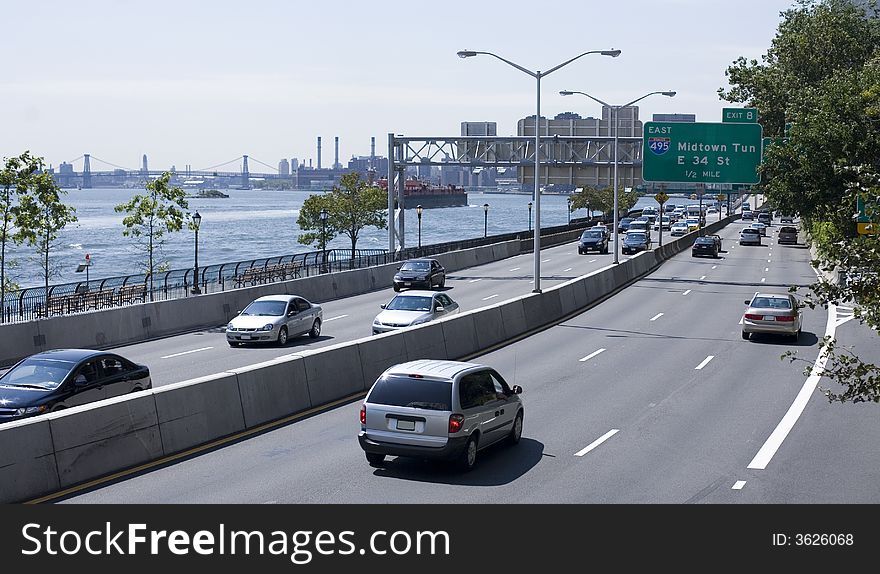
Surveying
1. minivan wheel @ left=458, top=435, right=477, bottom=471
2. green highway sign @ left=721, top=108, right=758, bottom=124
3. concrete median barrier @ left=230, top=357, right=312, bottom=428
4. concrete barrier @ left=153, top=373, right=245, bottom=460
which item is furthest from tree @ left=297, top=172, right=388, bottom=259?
minivan wheel @ left=458, top=435, right=477, bottom=471

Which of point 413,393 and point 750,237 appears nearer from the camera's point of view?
point 413,393

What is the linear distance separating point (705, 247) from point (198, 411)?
2354 inches

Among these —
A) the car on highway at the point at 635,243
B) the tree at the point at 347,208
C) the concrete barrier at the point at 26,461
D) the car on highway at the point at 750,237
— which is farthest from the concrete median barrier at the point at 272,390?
the car on highway at the point at 750,237

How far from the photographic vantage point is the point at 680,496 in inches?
538

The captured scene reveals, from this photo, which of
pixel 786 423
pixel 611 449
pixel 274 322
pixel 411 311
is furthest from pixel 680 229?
pixel 611 449

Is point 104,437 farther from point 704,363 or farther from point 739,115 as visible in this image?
point 739,115

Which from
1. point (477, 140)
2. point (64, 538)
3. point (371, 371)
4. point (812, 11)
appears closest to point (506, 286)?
point (477, 140)

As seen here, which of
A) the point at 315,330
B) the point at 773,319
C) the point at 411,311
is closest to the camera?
the point at 411,311

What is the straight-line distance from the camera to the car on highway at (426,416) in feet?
48.0

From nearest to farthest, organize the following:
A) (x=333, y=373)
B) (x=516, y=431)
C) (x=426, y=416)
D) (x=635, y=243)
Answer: (x=426, y=416) < (x=516, y=431) < (x=333, y=373) < (x=635, y=243)

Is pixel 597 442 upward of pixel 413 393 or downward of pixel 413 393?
downward

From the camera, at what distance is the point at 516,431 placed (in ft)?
55.8

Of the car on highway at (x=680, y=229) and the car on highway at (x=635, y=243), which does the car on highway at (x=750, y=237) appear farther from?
the car on highway at (x=635, y=243)

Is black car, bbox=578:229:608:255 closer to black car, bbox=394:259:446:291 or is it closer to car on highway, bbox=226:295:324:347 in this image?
black car, bbox=394:259:446:291
